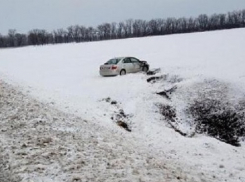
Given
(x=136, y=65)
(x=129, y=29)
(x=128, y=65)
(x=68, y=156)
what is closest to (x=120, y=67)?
(x=128, y=65)

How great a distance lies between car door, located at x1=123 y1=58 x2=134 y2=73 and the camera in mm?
25453

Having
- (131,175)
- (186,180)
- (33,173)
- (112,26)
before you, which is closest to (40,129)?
(33,173)

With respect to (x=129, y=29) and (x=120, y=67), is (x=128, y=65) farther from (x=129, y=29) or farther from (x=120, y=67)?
(x=129, y=29)

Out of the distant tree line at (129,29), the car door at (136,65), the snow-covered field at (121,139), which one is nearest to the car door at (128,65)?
the car door at (136,65)

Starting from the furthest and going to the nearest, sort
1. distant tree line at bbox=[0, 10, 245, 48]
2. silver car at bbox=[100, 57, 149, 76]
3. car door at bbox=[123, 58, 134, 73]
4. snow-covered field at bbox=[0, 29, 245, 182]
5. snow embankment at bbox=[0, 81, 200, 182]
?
distant tree line at bbox=[0, 10, 245, 48], car door at bbox=[123, 58, 134, 73], silver car at bbox=[100, 57, 149, 76], snow-covered field at bbox=[0, 29, 245, 182], snow embankment at bbox=[0, 81, 200, 182]

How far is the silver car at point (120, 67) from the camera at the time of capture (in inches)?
977

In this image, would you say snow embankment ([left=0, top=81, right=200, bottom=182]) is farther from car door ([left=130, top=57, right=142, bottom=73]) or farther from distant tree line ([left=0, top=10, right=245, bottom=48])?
distant tree line ([left=0, top=10, right=245, bottom=48])

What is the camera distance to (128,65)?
25672mm

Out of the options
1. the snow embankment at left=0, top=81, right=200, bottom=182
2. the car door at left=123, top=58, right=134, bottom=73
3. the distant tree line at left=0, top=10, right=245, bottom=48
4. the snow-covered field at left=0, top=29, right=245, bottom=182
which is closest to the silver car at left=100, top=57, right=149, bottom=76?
the car door at left=123, top=58, right=134, bottom=73

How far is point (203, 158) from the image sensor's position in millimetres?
10383

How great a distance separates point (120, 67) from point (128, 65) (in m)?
0.95

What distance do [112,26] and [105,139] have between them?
14426 centimetres

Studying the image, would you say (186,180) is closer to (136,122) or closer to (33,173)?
(33,173)

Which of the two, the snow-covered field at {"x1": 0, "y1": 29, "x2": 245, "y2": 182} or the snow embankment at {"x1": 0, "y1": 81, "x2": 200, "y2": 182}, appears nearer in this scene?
the snow embankment at {"x1": 0, "y1": 81, "x2": 200, "y2": 182}
